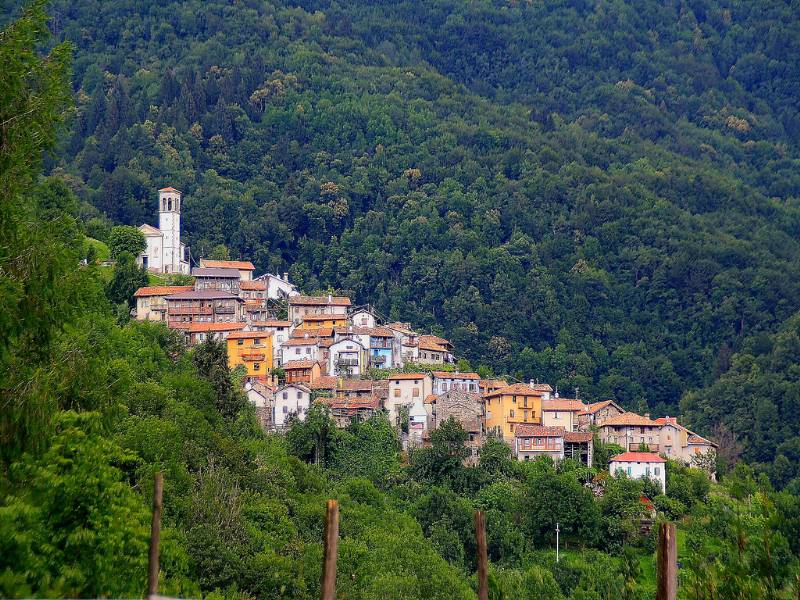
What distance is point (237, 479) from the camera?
1938 inches

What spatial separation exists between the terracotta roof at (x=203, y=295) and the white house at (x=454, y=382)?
15.3 metres

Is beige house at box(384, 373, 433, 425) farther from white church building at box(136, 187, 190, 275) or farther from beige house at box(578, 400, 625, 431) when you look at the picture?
white church building at box(136, 187, 190, 275)

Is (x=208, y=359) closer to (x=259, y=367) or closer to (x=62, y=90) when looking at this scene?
(x=259, y=367)

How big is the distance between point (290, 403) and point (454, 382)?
36.7 feet

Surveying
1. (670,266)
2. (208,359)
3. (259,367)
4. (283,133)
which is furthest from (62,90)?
(283,133)

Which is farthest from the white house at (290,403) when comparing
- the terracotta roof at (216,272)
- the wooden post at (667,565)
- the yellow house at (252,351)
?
the wooden post at (667,565)

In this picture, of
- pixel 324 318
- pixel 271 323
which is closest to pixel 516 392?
pixel 324 318

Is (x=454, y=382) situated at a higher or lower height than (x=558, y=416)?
higher

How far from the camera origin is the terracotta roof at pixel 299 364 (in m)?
83.4

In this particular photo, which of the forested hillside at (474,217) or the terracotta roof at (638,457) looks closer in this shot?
the terracotta roof at (638,457)

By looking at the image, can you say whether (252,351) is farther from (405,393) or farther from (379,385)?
(405,393)

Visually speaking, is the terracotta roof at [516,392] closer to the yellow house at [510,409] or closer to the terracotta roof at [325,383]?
the yellow house at [510,409]

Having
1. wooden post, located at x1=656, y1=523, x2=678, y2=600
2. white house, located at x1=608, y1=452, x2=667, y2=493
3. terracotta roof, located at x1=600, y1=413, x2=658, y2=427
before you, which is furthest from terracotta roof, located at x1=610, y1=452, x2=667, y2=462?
wooden post, located at x1=656, y1=523, x2=678, y2=600

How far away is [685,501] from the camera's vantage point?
74.1 meters
